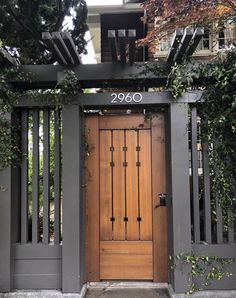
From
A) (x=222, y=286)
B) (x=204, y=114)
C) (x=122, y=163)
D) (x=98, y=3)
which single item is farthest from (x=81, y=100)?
(x=98, y=3)

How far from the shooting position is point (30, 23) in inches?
227

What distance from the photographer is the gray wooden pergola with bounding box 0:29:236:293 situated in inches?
162

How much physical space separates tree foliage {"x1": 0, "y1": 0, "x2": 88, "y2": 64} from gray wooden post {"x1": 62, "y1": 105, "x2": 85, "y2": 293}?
2.09 m

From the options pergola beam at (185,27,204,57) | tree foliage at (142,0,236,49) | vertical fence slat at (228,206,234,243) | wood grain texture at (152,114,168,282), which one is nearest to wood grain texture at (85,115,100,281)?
wood grain texture at (152,114,168,282)

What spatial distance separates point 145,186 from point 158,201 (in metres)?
0.26

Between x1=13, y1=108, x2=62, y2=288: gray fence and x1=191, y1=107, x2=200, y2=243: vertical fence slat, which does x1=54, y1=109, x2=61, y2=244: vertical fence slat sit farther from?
x1=191, y1=107, x2=200, y2=243: vertical fence slat

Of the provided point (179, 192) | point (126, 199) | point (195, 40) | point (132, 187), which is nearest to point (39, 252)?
point (126, 199)

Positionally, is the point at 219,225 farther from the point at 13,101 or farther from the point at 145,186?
the point at 13,101

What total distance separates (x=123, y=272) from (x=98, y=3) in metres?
6.52

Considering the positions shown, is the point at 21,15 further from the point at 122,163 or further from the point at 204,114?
the point at 204,114

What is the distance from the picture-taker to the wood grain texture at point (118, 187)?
4617 mm

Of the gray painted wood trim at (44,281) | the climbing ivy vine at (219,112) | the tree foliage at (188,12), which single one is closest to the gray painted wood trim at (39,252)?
the gray painted wood trim at (44,281)

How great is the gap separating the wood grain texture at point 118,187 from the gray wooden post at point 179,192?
2.40ft

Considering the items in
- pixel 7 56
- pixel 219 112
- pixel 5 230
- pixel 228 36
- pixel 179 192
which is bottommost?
pixel 5 230
